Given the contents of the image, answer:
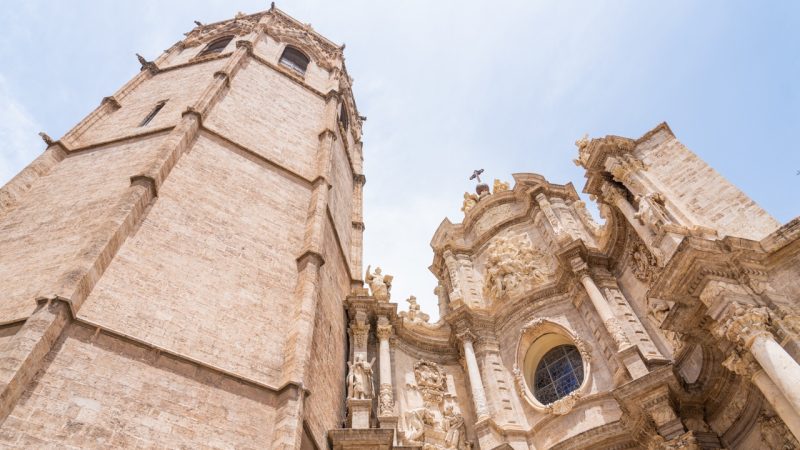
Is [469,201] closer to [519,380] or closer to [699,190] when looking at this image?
[519,380]

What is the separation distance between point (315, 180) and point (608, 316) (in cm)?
820

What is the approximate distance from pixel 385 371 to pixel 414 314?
295 cm

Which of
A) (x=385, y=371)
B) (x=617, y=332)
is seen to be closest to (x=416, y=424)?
(x=385, y=371)

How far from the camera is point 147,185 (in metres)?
11.6

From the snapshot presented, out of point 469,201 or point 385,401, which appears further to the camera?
point 469,201

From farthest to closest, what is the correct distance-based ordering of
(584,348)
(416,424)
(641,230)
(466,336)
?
(466,336), (584,348), (416,424), (641,230)

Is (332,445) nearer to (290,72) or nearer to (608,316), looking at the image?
(608,316)

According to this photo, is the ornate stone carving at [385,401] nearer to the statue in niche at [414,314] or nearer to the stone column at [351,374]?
the stone column at [351,374]

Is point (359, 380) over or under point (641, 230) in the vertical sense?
under

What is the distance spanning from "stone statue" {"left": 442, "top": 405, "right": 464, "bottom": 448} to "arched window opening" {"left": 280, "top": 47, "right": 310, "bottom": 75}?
1521 centimetres

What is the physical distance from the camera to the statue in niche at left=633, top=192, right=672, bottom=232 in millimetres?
10641

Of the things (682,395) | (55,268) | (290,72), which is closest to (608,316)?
(682,395)

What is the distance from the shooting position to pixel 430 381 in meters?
13.8

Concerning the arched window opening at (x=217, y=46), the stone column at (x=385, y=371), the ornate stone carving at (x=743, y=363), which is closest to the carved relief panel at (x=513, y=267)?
the stone column at (x=385, y=371)
